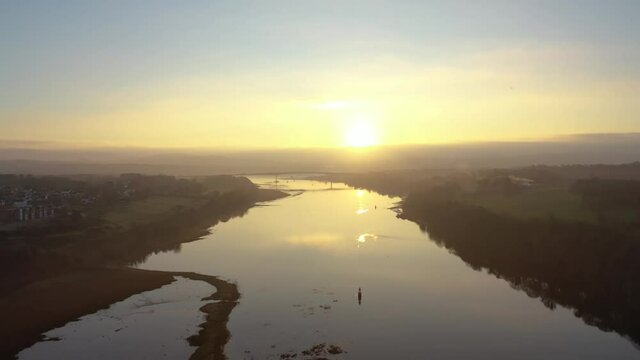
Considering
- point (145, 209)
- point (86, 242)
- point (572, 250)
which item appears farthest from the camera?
point (145, 209)

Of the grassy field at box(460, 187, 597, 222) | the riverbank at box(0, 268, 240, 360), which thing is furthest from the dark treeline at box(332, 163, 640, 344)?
the riverbank at box(0, 268, 240, 360)

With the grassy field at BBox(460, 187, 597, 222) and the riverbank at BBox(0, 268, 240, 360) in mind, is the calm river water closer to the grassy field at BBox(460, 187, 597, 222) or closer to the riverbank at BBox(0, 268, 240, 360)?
the riverbank at BBox(0, 268, 240, 360)

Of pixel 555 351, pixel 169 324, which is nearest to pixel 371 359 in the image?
pixel 555 351

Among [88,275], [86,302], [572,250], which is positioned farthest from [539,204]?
[86,302]

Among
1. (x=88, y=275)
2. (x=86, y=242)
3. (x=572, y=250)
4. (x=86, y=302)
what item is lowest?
(x=86, y=302)

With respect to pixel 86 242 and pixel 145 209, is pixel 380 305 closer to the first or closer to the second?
pixel 86 242

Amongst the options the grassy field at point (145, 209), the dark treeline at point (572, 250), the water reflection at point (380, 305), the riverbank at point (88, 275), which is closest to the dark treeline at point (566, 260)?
the dark treeline at point (572, 250)

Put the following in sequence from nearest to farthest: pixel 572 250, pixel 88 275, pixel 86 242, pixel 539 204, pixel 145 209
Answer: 1. pixel 572 250
2. pixel 88 275
3. pixel 86 242
4. pixel 539 204
5. pixel 145 209
